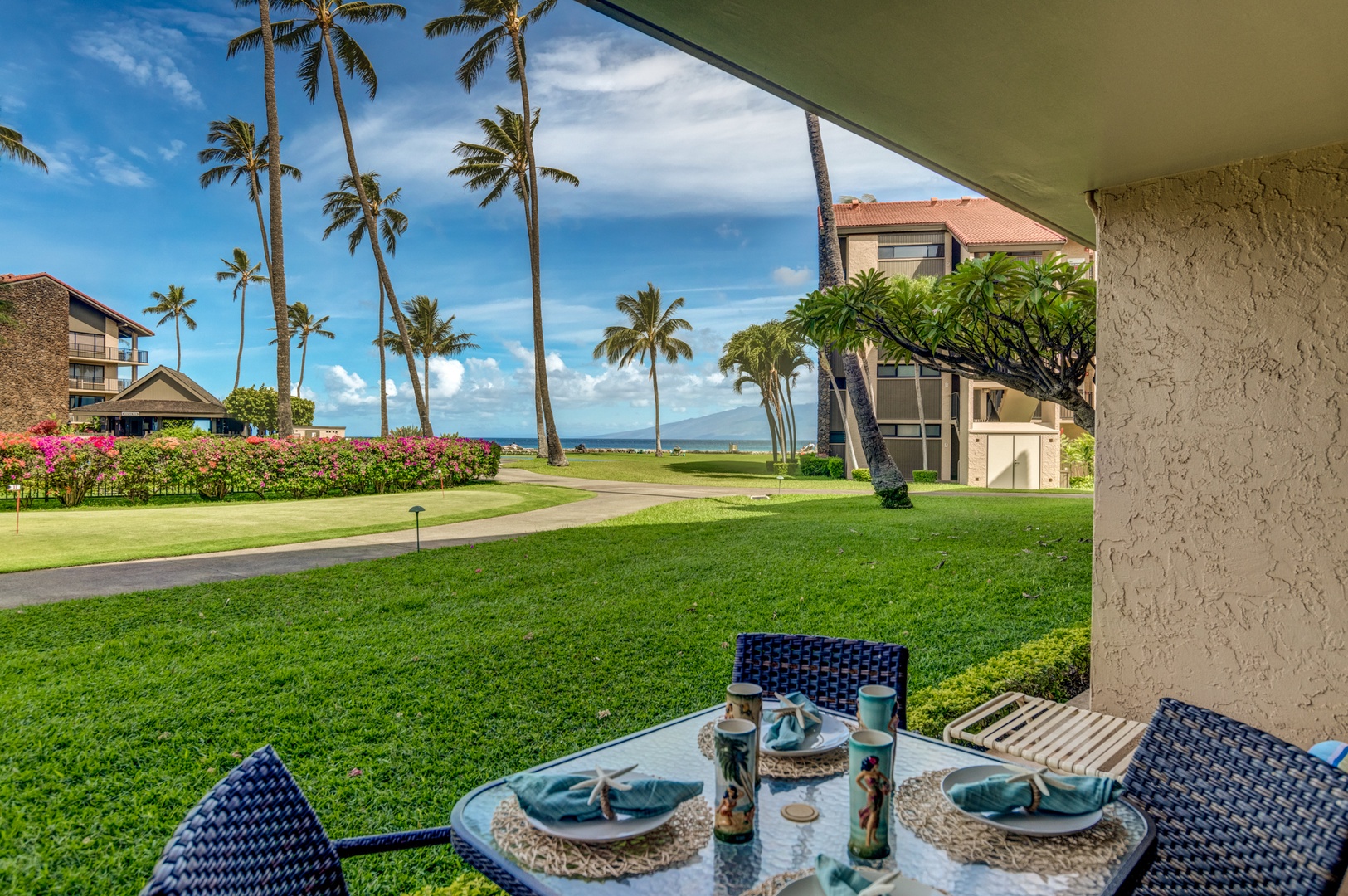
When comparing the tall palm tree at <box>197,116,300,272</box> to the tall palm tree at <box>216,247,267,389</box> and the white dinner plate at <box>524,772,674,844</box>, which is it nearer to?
the tall palm tree at <box>216,247,267,389</box>

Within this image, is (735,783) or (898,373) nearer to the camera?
(735,783)

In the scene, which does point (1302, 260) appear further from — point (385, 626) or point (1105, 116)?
point (385, 626)

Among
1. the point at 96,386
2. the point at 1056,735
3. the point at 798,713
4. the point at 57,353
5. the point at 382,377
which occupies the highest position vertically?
the point at 57,353

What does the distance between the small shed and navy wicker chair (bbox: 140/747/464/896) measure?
41.4 meters

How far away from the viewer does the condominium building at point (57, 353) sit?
3272 cm

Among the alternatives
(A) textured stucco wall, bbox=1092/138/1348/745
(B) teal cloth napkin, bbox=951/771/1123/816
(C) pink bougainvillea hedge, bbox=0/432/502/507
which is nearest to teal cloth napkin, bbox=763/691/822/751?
(B) teal cloth napkin, bbox=951/771/1123/816

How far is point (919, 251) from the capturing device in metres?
27.7

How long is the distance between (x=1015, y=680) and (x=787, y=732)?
2722 mm

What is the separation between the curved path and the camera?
24.0 ft

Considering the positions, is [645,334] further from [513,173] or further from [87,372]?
[87,372]

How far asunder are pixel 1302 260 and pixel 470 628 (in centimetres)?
539

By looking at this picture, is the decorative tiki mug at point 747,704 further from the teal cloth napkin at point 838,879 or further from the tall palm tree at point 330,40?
the tall palm tree at point 330,40

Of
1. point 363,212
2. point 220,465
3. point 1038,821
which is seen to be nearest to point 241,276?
point 363,212

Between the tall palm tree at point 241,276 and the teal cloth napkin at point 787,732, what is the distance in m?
59.8
